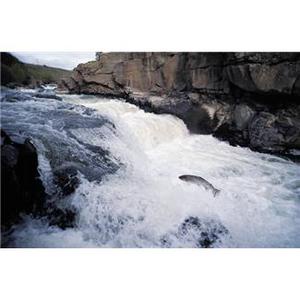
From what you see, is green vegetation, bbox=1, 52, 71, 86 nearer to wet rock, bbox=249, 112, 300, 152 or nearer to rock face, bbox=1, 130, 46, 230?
rock face, bbox=1, 130, 46, 230

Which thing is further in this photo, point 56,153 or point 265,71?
point 265,71

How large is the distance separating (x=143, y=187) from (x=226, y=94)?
2.93 meters

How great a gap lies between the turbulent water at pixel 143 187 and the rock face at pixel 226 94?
52 centimetres

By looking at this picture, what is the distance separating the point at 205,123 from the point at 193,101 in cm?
41

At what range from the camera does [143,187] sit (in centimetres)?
324

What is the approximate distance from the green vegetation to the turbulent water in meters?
0.16

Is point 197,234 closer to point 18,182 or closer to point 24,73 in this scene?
point 18,182

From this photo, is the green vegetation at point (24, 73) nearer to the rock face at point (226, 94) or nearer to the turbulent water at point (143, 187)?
the turbulent water at point (143, 187)

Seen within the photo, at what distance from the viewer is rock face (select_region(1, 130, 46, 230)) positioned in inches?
94.5

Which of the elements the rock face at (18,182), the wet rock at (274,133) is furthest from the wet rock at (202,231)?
the wet rock at (274,133)
